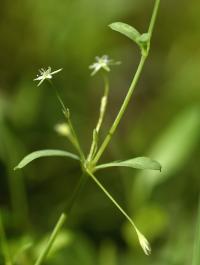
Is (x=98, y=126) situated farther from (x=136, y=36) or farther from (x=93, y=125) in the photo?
(x=93, y=125)

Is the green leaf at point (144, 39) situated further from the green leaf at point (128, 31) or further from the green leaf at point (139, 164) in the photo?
the green leaf at point (139, 164)

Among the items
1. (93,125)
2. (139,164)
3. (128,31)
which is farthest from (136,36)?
(93,125)

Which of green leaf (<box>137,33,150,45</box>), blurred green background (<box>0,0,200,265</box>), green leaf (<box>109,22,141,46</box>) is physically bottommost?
blurred green background (<box>0,0,200,265</box>)

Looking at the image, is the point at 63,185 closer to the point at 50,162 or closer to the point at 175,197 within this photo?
the point at 50,162

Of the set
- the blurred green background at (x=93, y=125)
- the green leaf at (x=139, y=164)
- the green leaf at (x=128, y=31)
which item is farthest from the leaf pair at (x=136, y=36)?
the blurred green background at (x=93, y=125)

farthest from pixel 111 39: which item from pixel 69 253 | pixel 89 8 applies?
pixel 69 253

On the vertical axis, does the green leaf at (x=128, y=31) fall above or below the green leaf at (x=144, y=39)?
above

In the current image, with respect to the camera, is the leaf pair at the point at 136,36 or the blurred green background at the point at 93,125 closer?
the leaf pair at the point at 136,36

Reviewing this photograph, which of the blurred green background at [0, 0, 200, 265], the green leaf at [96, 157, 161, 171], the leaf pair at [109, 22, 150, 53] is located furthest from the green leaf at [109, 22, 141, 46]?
the blurred green background at [0, 0, 200, 265]

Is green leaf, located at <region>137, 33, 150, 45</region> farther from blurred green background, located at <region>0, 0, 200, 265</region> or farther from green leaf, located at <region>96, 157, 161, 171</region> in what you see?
blurred green background, located at <region>0, 0, 200, 265</region>
